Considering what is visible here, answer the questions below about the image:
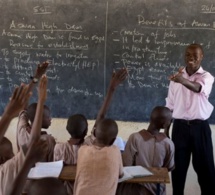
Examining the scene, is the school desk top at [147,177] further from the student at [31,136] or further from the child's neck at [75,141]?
the student at [31,136]

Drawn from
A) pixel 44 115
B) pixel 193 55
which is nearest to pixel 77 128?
pixel 44 115

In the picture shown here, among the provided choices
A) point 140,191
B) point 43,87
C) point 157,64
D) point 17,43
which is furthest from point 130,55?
point 43,87

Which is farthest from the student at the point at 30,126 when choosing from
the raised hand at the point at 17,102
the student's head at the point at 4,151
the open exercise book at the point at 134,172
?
the raised hand at the point at 17,102

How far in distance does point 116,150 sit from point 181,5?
187cm

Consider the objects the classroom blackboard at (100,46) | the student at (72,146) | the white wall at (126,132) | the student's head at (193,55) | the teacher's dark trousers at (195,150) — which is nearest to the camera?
the student at (72,146)

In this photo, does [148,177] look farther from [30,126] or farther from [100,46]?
[100,46]

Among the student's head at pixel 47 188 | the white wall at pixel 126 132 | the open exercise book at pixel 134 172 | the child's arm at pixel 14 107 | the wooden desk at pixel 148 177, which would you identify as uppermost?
the child's arm at pixel 14 107

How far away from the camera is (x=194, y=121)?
10.7 feet

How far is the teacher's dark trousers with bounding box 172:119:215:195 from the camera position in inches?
129

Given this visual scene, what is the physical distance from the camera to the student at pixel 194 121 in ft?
10.4

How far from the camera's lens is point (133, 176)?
2.32 meters

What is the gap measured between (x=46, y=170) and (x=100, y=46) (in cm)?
172

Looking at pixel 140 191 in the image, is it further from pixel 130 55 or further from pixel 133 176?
pixel 130 55

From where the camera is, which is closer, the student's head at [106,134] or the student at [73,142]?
the student's head at [106,134]
